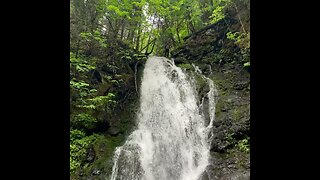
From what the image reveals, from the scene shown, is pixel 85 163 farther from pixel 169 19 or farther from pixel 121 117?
pixel 169 19

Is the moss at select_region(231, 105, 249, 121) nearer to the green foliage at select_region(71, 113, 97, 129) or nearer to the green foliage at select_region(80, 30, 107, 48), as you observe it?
the green foliage at select_region(71, 113, 97, 129)

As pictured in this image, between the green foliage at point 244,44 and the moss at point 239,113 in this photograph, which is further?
the green foliage at point 244,44

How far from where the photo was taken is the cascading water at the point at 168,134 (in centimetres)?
1003

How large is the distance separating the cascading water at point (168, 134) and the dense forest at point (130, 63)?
0.46 metres

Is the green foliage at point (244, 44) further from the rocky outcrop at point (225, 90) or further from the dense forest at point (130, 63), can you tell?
the rocky outcrop at point (225, 90)

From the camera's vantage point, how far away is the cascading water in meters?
10.0

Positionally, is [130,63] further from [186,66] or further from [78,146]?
[78,146]

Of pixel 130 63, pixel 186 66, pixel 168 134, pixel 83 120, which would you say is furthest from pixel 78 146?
pixel 186 66

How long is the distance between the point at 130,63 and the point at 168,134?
5.10 metres

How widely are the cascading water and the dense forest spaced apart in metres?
0.46

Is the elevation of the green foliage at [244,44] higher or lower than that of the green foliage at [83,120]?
higher

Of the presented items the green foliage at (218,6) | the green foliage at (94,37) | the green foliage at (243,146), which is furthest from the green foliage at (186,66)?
the green foliage at (243,146)
